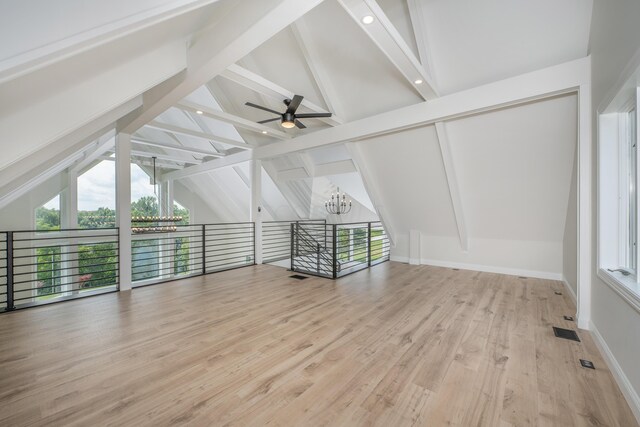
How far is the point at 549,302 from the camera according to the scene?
3.41 m

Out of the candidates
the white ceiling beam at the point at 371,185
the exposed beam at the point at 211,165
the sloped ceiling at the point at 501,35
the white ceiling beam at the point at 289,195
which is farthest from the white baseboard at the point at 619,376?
the white ceiling beam at the point at 289,195

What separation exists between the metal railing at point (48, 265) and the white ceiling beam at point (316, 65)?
12.3 feet

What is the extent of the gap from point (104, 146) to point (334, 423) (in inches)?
273

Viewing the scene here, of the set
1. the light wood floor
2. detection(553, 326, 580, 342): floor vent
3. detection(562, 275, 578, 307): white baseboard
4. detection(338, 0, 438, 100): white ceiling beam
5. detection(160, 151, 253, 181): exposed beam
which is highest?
detection(338, 0, 438, 100): white ceiling beam

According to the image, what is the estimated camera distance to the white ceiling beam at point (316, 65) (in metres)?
3.70

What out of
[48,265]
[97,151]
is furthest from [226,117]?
[48,265]

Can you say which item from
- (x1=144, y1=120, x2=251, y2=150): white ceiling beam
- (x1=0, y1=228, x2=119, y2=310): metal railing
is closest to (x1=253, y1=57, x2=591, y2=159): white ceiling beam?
(x1=144, y1=120, x2=251, y2=150): white ceiling beam

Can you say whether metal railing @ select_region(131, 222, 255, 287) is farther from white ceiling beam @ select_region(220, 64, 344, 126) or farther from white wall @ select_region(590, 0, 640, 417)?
white wall @ select_region(590, 0, 640, 417)

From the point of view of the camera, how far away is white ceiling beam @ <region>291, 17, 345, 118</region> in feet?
12.1

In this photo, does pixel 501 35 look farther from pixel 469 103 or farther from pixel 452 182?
pixel 452 182

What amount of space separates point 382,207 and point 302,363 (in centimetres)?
427

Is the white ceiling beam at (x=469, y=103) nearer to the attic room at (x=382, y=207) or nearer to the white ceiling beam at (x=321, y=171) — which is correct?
the attic room at (x=382, y=207)

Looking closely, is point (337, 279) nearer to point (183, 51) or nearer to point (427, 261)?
point (427, 261)

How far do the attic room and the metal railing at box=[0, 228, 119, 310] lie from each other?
0.38 ft
